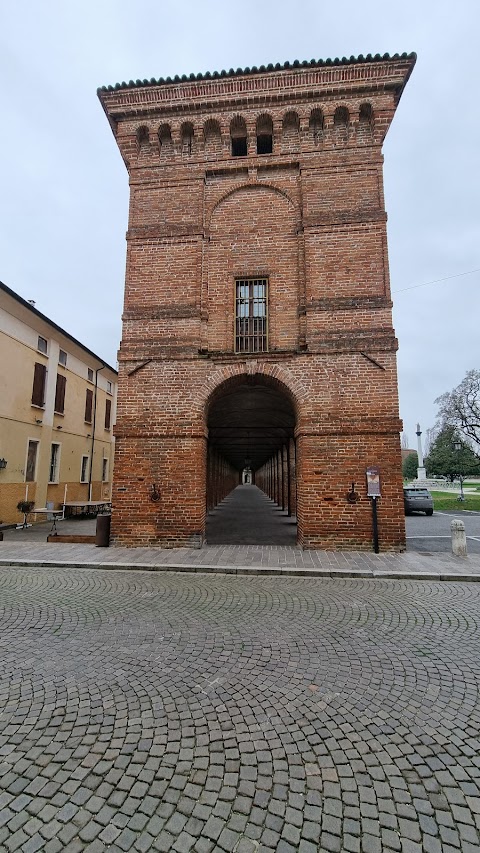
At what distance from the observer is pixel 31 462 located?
15.6 m

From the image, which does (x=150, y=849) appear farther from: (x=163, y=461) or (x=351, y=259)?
(x=351, y=259)

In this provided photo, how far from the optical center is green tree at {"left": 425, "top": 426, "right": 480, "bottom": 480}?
28.5m

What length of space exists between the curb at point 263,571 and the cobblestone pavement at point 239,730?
6.07ft

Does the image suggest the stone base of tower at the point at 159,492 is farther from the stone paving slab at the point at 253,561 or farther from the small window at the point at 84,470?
the small window at the point at 84,470

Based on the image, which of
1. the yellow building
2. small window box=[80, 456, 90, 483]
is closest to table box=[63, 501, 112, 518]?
the yellow building

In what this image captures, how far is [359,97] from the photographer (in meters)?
9.80

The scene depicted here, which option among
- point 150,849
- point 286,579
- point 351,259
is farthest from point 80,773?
point 351,259

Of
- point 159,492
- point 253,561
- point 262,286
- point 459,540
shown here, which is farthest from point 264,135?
point 459,540

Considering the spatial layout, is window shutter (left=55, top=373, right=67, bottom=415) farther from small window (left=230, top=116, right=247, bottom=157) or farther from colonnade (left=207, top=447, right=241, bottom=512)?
small window (left=230, top=116, right=247, bottom=157)

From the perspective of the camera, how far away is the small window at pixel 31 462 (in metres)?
15.3

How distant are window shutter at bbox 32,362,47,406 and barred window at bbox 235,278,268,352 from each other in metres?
10.5

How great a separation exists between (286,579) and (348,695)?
12.4ft

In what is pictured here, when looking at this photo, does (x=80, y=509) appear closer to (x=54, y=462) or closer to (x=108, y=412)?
(x=54, y=462)

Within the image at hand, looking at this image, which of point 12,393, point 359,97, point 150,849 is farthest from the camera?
point 12,393
